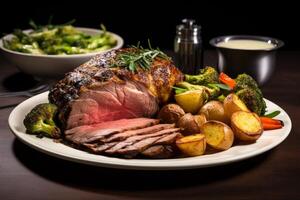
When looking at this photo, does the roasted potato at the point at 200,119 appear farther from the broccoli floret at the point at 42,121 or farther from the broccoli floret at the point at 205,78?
the broccoli floret at the point at 42,121

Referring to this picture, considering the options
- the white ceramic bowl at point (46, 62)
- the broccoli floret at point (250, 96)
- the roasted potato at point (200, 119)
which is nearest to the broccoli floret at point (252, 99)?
the broccoli floret at point (250, 96)

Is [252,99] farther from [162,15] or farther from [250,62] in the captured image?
[162,15]

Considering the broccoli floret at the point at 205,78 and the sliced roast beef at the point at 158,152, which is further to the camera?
the broccoli floret at the point at 205,78

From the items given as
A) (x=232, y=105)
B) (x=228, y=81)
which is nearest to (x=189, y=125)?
(x=232, y=105)

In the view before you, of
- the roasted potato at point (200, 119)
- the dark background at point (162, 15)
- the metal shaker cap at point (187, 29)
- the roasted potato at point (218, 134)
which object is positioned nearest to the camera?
the roasted potato at point (218, 134)

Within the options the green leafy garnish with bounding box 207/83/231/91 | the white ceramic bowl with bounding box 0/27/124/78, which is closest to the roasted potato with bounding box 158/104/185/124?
the green leafy garnish with bounding box 207/83/231/91
